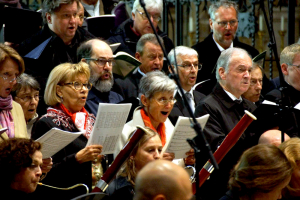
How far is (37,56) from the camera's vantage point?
468 centimetres

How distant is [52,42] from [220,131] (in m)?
1.70

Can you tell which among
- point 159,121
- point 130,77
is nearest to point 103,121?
point 159,121

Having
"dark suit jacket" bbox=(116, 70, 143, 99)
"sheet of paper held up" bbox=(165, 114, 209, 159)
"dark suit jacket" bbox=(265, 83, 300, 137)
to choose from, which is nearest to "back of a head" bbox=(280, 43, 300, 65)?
"dark suit jacket" bbox=(265, 83, 300, 137)

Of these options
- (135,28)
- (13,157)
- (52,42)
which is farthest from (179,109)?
(13,157)

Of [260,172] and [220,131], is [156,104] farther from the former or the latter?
[260,172]

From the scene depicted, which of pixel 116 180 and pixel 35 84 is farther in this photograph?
pixel 35 84

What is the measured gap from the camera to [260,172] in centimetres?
312

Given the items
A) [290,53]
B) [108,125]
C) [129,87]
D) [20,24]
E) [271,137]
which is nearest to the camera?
[108,125]

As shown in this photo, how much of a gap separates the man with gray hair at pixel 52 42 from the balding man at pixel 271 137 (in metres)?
1.90

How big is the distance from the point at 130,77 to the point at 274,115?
5.31 feet

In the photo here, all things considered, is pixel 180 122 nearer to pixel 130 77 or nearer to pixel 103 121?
pixel 103 121

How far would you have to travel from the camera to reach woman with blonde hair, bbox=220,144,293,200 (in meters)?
3.11

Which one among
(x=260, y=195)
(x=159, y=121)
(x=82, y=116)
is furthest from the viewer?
(x=159, y=121)

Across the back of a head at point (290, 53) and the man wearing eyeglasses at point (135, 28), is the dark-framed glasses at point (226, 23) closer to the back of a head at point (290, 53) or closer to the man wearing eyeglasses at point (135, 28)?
the man wearing eyeglasses at point (135, 28)
